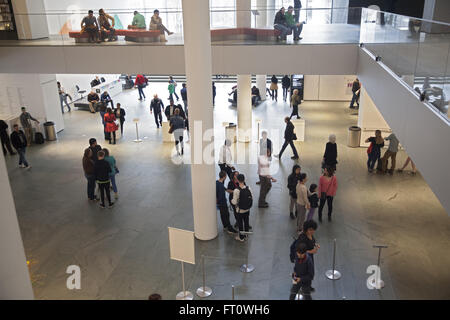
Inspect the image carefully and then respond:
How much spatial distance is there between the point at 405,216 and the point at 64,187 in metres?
9.84

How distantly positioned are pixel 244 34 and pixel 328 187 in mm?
5956

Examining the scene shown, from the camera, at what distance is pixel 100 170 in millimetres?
11023

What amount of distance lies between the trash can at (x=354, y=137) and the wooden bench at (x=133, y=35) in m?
7.85

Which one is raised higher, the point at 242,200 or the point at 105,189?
the point at 242,200

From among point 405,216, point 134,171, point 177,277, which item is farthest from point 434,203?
point 134,171

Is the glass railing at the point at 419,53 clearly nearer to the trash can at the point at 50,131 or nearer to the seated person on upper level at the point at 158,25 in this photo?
the seated person on upper level at the point at 158,25

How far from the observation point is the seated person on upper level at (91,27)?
48.2ft

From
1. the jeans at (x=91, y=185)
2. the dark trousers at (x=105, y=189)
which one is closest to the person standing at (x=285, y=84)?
the jeans at (x=91, y=185)

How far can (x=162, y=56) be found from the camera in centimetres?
1389

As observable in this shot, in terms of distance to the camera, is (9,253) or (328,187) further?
(328,187)

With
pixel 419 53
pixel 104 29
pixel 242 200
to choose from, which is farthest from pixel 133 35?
pixel 419 53

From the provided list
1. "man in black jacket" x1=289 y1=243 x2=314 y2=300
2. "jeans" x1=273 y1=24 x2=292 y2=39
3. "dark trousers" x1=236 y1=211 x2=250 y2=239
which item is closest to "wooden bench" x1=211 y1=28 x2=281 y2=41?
"jeans" x1=273 y1=24 x2=292 y2=39

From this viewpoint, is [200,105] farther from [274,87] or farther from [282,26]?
[274,87]
